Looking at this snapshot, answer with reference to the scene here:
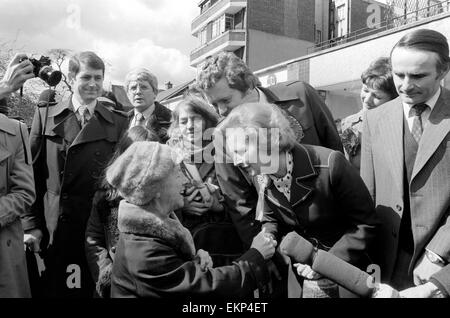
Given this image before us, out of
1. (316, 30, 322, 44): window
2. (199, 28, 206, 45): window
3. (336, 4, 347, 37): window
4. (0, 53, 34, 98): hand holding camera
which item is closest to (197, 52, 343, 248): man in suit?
(0, 53, 34, 98): hand holding camera

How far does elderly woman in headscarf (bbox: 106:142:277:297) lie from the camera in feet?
6.49

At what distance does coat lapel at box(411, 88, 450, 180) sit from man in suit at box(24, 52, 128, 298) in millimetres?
2178

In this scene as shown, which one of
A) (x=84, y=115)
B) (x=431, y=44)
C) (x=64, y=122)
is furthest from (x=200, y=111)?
(x=431, y=44)

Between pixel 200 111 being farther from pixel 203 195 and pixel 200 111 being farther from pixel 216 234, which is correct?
pixel 216 234

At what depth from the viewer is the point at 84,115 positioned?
11.3 feet

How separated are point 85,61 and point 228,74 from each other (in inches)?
48.4

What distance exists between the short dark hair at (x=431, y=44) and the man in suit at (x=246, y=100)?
3.26ft

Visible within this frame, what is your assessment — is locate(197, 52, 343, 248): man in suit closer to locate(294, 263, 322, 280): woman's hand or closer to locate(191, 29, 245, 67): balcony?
locate(294, 263, 322, 280): woman's hand

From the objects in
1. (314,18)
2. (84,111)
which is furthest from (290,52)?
(84,111)

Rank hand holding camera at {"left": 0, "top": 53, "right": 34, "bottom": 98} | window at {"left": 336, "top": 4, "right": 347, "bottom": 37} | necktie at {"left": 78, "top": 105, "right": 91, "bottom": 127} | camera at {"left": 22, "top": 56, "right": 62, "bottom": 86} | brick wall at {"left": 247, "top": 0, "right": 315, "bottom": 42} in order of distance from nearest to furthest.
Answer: hand holding camera at {"left": 0, "top": 53, "right": 34, "bottom": 98} → camera at {"left": 22, "top": 56, "right": 62, "bottom": 86} → necktie at {"left": 78, "top": 105, "right": 91, "bottom": 127} → brick wall at {"left": 247, "top": 0, "right": 315, "bottom": 42} → window at {"left": 336, "top": 4, "right": 347, "bottom": 37}

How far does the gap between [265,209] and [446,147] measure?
0.97m

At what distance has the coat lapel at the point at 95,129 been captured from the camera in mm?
3256
